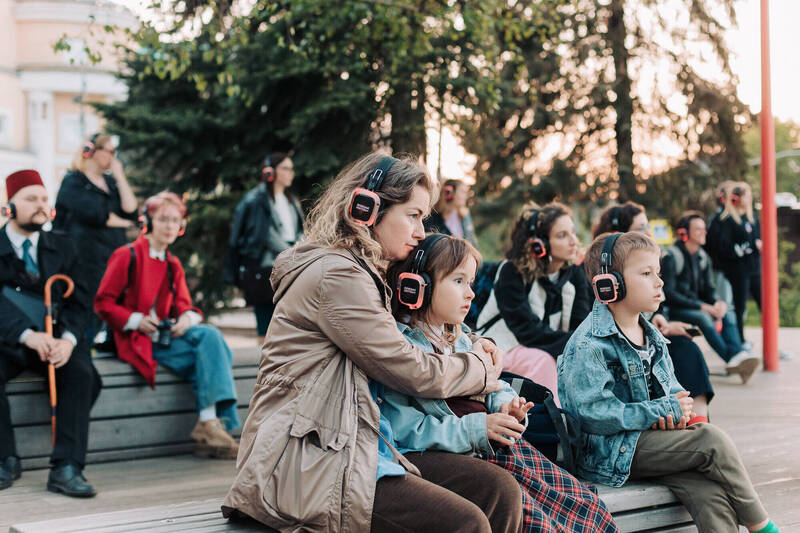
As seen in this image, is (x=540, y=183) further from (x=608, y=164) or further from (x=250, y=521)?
(x=250, y=521)

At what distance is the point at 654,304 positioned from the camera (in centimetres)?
392

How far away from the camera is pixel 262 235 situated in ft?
25.3

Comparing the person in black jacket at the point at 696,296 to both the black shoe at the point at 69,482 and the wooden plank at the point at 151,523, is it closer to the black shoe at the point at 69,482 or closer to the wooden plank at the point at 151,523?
the black shoe at the point at 69,482

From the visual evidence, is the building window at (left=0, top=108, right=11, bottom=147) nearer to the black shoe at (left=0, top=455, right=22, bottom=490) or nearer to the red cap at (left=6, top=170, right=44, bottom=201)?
the red cap at (left=6, top=170, right=44, bottom=201)

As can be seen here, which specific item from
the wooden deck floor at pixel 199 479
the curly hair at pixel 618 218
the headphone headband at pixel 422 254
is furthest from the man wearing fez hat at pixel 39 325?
the curly hair at pixel 618 218

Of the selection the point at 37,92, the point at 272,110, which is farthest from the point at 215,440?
the point at 37,92

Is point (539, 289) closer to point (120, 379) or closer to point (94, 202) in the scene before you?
point (120, 379)

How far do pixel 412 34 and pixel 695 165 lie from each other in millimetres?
10548

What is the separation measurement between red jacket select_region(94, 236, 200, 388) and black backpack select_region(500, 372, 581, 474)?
300 cm

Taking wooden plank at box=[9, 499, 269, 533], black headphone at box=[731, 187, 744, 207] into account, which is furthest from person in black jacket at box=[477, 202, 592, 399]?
black headphone at box=[731, 187, 744, 207]

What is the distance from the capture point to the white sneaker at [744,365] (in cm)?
939

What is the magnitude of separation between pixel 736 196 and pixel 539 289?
20.4ft

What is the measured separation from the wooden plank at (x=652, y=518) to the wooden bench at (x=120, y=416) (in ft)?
11.7

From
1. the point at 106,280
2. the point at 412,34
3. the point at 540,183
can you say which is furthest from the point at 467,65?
the point at 106,280
